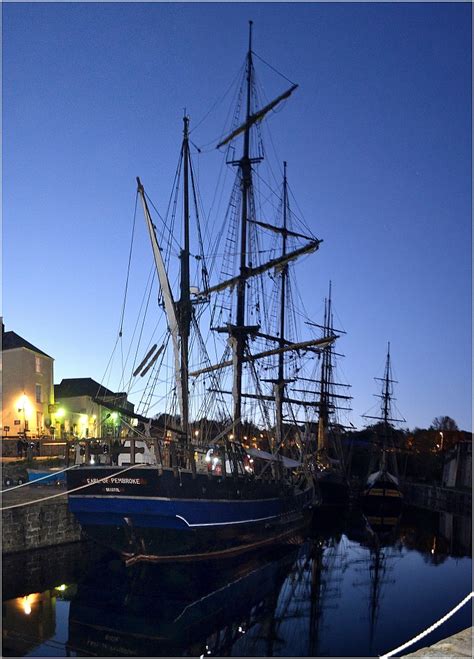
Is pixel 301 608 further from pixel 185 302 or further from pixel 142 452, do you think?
pixel 185 302

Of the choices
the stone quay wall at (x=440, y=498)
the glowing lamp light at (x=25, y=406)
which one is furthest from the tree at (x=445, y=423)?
the glowing lamp light at (x=25, y=406)

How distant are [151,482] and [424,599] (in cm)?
954

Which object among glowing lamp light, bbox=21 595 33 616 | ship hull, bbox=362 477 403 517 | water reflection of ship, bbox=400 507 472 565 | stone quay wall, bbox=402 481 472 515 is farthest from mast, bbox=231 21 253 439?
stone quay wall, bbox=402 481 472 515

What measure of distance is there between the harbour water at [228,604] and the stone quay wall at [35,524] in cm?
52

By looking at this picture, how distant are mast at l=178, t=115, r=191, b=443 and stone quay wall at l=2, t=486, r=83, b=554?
5572 millimetres

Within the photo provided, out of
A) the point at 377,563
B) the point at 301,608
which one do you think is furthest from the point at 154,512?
the point at 377,563

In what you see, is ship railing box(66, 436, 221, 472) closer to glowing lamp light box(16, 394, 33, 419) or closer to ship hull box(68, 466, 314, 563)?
ship hull box(68, 466, 314, 563)

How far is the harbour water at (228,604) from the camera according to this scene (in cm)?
1383

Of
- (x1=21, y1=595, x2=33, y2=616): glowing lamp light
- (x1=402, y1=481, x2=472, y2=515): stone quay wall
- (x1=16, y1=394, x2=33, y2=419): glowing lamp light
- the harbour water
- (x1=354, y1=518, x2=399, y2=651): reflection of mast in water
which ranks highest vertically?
(x1=16, y1=394, x2=33, y2=419): glowing lamp light

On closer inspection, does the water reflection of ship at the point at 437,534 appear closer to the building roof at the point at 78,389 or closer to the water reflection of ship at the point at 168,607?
the water reflection of ship at the point at 168,607

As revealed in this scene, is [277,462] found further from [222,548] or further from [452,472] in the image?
[452,472]

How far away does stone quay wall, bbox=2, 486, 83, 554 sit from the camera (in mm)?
20188

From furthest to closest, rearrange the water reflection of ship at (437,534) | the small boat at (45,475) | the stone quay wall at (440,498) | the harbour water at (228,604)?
the stone quay wall at (440,498)
the water reflection of ship at (437,534)
the small boat at (45,475)
the harbour water at (228,604)

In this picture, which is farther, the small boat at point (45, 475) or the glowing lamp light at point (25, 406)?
the glowing lamp light at point (25, 406)
